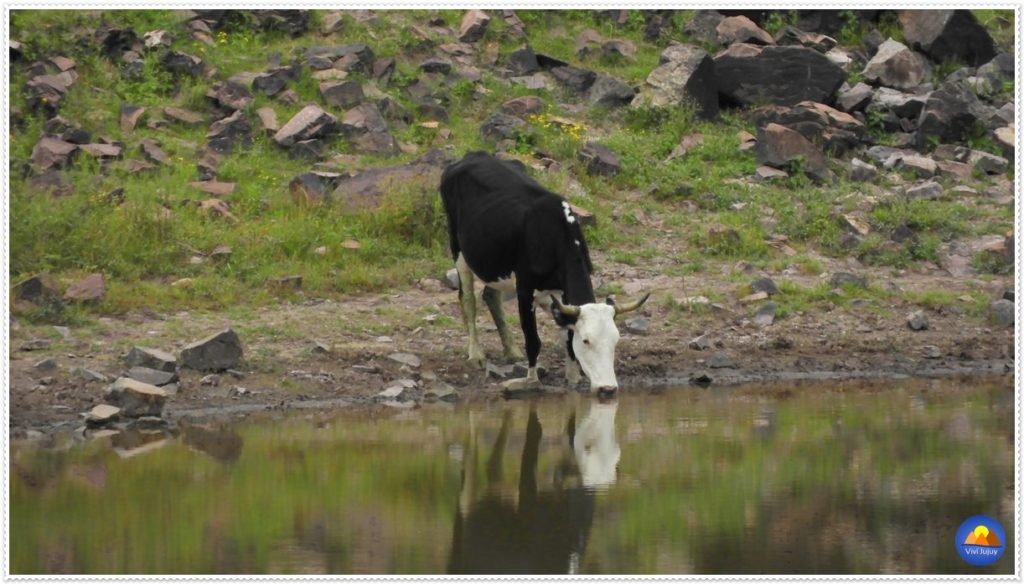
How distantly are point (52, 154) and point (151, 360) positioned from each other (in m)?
6.04

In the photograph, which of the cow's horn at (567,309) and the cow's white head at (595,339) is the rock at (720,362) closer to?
the cow's white head at (595,339)

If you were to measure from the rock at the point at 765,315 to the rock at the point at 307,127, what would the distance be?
21.7ft

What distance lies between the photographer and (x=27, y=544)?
8.95 metres

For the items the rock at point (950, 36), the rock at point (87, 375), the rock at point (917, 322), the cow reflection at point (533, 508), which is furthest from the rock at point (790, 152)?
the rock at point (87, 375)

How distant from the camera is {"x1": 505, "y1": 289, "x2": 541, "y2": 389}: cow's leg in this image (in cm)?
1378

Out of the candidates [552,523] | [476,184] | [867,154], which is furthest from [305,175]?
[552,523]

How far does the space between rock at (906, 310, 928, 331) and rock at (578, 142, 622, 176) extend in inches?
193

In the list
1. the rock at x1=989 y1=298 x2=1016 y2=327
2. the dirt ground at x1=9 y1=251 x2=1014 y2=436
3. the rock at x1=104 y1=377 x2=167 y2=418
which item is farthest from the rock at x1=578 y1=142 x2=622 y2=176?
the rock at x1=104 y1=377 x2=167 y2=418

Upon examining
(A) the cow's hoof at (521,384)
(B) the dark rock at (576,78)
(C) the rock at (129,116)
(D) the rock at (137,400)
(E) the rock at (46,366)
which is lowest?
(C) the rock at (129,116)

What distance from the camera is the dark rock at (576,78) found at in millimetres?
22297

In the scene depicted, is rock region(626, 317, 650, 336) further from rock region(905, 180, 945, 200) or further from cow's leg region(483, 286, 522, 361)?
rock region(905, 180, 945, 200)

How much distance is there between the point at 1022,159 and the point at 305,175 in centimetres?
835

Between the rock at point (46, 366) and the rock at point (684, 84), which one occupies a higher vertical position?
the rock at point (684, 84)

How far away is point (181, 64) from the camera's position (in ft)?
69.7
